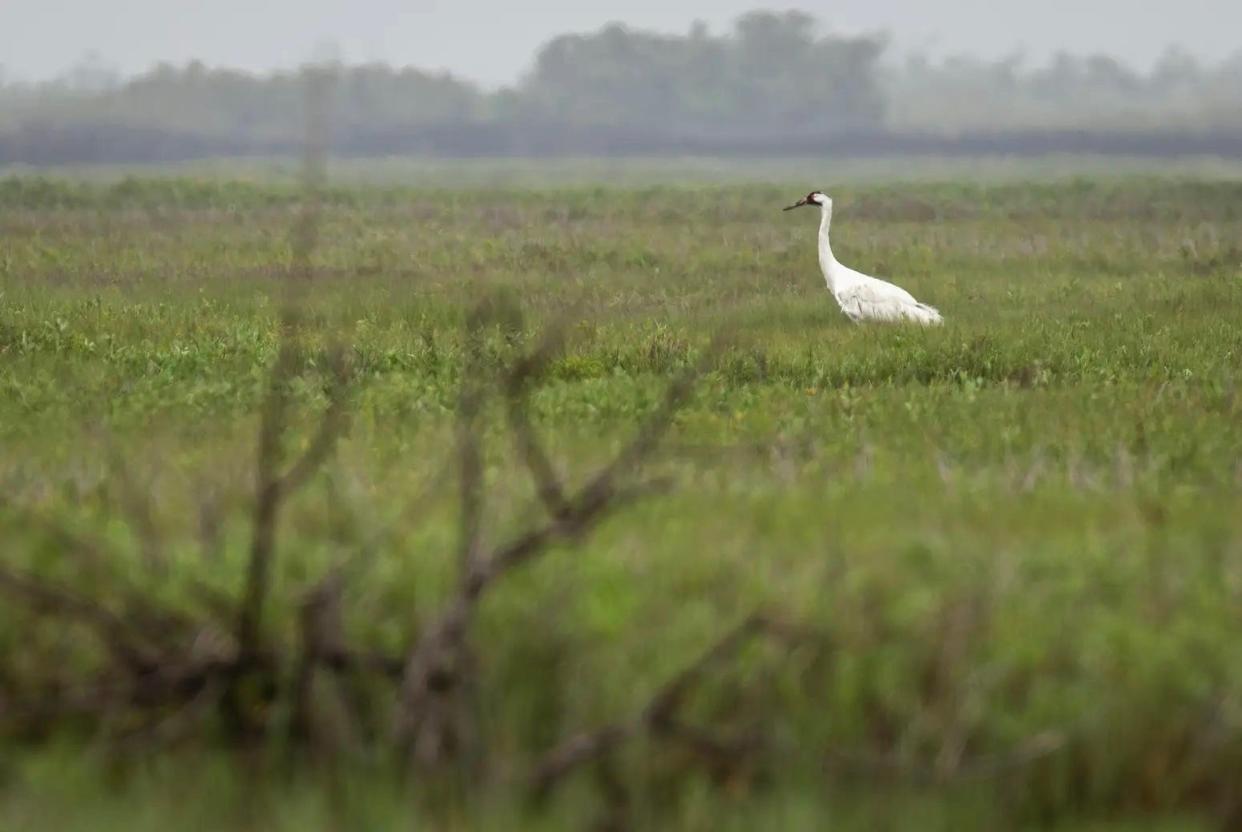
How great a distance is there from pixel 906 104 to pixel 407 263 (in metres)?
105

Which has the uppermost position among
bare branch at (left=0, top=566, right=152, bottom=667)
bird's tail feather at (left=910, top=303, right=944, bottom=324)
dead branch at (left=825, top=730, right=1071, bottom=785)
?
bare branch at (left=0, top=566, right=152, bottom=667)

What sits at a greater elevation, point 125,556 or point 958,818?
point 125,556

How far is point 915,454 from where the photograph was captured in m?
10.4

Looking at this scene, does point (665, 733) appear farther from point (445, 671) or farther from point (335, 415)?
point (335, 415)

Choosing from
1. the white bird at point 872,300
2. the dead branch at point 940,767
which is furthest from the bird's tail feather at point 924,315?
the dead branch at point 940,767

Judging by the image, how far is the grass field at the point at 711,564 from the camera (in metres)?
5.98

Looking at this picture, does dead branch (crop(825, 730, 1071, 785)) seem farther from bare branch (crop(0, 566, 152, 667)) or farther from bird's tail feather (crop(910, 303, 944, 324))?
bird's tail feather (crop(910, 303, 944, 324))

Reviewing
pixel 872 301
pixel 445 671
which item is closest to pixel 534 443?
pixel 445 671

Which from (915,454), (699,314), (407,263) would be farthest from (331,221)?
(915,454)

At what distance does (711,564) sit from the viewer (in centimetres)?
692

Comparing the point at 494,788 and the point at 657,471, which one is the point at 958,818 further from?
the point at 657,471

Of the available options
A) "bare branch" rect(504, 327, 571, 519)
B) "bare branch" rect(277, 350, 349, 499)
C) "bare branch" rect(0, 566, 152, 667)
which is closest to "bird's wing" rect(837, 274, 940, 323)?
"bare branch" rect(504, 327, 571, 519)

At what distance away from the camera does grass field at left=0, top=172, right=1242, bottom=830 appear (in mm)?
5977

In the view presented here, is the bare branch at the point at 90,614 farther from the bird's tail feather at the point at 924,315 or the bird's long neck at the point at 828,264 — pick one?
the bird's long neck at the point at 828,264
